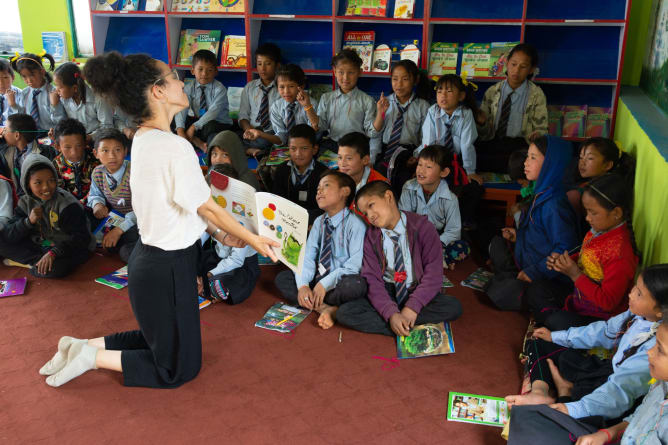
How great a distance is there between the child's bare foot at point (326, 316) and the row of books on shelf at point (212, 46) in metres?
3.26

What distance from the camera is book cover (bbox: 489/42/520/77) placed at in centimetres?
486

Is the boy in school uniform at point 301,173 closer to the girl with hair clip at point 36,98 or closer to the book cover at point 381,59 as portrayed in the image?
the book cover at point 381,59

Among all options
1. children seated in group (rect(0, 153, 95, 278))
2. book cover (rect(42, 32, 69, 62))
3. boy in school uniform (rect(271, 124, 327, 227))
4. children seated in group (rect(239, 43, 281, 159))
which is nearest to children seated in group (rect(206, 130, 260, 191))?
boy in school uniform (rect(271, 124, 327, 227))

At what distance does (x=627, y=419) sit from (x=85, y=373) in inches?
88.7

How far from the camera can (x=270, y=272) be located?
3.70 m

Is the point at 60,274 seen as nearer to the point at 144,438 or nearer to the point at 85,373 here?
the point at 85,373

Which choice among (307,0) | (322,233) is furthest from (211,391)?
(307,0)

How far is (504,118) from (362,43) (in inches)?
60.0

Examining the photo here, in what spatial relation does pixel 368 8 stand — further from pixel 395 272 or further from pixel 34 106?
pixel 34 106

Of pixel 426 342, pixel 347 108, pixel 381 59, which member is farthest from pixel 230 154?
pixel 381 59

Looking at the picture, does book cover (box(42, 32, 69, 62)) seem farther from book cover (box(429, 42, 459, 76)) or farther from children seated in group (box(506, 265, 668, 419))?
children seated in group (box(506, 265, 668, 419))

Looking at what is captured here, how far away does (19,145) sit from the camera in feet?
14.8

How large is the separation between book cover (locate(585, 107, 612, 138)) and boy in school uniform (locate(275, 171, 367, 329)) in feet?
8.79

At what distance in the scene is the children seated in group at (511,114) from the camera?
450 centimetres
